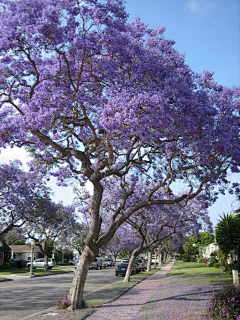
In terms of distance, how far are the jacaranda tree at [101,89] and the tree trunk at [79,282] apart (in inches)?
1.2

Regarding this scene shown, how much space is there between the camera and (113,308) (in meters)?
12.0

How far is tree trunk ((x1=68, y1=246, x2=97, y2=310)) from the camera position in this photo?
455 inches

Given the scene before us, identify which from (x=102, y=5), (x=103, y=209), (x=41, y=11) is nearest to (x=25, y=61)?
(x=41, y=11)

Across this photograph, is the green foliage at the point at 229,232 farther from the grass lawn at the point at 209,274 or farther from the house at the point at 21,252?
the house at the point at 21,252

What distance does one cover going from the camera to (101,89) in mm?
12234

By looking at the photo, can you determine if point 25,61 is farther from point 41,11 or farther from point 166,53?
point 166,53

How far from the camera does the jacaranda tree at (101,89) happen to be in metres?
10.0

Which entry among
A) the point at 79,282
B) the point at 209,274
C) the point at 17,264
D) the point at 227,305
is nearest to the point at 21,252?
the point at 17,264

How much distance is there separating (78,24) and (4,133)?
13.5 feet

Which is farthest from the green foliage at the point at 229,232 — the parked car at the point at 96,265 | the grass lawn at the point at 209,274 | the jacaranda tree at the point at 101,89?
the parked car at the point at 96,265

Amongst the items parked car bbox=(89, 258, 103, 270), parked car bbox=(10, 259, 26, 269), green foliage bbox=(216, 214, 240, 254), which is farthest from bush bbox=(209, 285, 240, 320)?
parked car bbox=(10, 259, 26, 269)

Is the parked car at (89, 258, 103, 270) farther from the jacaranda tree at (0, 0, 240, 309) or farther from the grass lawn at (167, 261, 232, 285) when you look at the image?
the jacaranda tree at (0, 0, 240, 309)

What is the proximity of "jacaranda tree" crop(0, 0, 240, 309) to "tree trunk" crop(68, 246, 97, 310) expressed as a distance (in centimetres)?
3

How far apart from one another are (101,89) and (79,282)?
643cm
